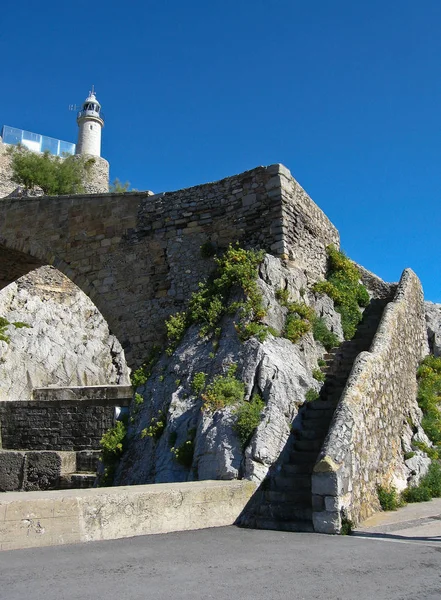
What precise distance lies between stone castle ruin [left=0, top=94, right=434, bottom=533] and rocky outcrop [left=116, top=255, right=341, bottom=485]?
0.02m

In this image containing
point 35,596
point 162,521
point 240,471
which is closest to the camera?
point 35,596

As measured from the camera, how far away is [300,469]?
257 inches

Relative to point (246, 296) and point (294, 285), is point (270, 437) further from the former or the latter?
point (294, 285)

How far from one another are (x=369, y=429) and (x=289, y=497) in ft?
4.87

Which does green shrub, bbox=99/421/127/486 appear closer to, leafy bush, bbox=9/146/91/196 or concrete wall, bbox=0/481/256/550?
concrete wall, bbox=0/481/256/550

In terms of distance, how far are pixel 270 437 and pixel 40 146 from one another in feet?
116

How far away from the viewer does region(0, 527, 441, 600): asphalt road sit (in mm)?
3172

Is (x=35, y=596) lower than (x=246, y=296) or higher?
lower

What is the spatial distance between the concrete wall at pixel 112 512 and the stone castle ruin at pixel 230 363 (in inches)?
18.5

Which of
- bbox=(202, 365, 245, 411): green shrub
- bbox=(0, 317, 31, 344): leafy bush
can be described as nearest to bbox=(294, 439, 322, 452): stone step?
bbox=(202, 365, 245, 411): green shrub

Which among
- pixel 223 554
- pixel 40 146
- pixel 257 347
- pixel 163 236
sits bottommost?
pixel 223 554

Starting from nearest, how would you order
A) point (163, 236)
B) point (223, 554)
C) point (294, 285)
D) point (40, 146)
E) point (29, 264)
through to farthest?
point (223, 554)
point (294, 285)
point (163, 236)
point (29, 264)
point (40, 146)

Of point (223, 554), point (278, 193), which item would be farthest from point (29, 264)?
point (223, 554)

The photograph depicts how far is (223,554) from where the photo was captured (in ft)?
13.9
